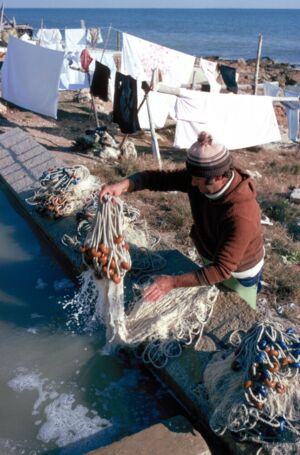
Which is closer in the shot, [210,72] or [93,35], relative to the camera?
[210,72]

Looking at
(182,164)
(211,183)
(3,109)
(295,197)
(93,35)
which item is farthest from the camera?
(93,35)

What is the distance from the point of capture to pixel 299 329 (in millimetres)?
4270

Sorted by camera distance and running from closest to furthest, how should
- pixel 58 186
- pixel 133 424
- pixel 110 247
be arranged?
pixel 133 424, pixel 110 247, pixel 58 186

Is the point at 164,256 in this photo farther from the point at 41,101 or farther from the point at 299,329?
the point at 41,101

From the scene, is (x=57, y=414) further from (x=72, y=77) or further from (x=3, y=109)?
(x=72, y=77)

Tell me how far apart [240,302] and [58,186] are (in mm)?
2327

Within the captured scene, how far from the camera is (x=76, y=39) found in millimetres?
21219

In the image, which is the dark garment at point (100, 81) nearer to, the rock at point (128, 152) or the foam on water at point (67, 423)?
the rock at point (128, 152)

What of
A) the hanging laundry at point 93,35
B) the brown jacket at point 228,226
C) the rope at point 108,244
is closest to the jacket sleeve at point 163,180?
the brown jacket at point 228,226

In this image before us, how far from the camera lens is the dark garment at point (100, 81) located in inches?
411

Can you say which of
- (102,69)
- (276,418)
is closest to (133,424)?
(276,418)

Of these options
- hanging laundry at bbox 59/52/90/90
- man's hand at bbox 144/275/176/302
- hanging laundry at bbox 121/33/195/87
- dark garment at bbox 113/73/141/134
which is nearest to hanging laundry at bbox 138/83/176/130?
hanging laundry at bbox 121/33/195/87

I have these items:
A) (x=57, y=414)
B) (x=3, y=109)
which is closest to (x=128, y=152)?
(x=3, y=109)

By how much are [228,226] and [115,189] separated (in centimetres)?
92
